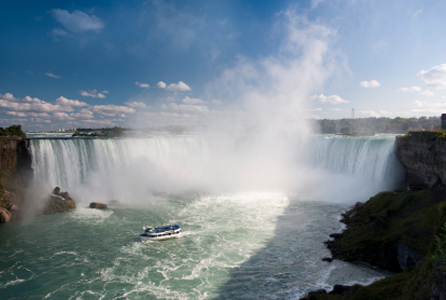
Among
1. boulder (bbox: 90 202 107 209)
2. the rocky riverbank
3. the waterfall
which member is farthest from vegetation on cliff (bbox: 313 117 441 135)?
boulder (bbox: 90 202 107 209)

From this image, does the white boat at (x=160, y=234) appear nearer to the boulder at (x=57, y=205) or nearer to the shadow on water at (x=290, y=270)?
the shadow on water at (x=290, y=270)

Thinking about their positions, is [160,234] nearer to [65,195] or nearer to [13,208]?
[65,195]

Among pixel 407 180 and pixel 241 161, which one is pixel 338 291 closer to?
pixel 407 180

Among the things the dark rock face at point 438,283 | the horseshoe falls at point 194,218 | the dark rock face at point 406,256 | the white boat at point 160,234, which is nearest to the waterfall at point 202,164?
the horseshoe falls at point 194,218

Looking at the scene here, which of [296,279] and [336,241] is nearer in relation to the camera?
[296,279]

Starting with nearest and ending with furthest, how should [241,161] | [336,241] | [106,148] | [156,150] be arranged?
[336,241] < [106,148] < [156,150] < [241,161]

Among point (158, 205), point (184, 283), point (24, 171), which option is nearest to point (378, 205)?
point (184, 283)
